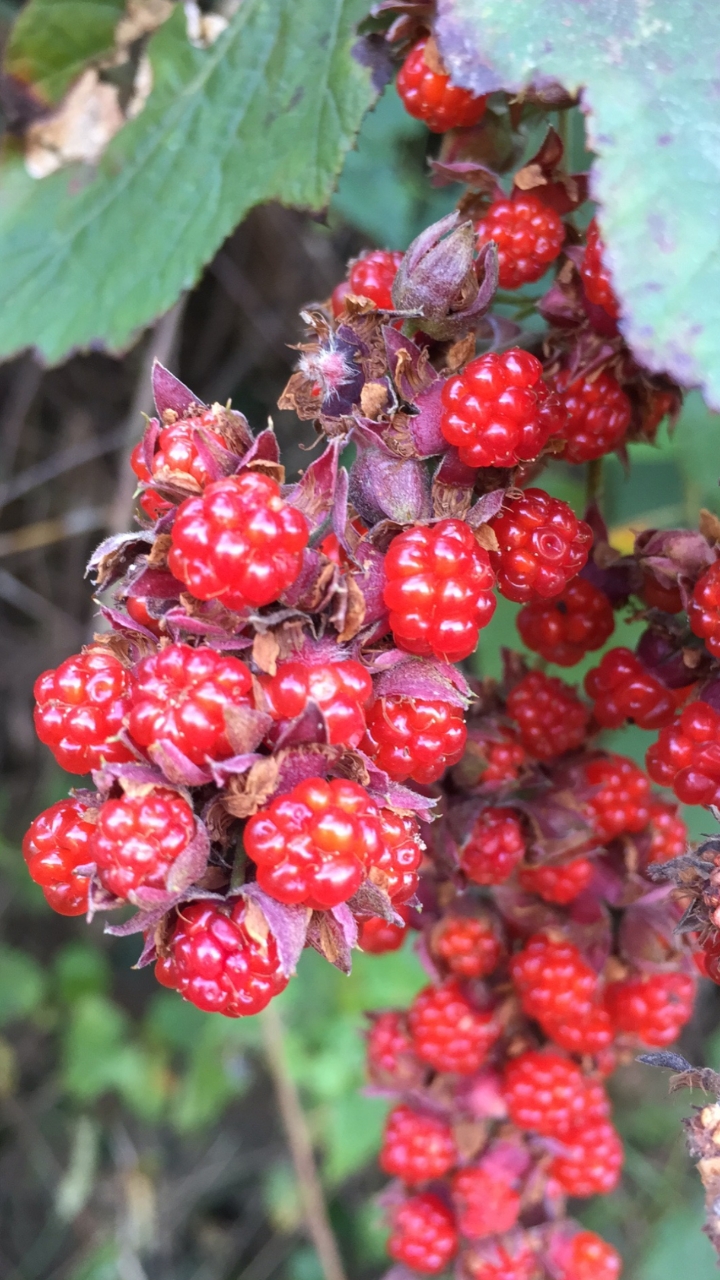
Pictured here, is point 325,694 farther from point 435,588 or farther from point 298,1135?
point 298,1135

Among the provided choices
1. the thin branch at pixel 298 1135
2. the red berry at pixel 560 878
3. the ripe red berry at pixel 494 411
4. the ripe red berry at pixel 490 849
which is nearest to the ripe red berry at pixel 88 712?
the ripe red berry at pixel 494 411

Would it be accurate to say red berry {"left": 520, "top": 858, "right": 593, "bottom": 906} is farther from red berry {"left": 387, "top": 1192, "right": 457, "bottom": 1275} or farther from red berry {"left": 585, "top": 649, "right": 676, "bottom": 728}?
red berry {"left": 387, "top": 1192, "right": 457, "bottom": 1275}

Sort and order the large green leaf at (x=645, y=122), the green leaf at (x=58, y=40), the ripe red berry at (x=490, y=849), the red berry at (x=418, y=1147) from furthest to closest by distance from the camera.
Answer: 1. the green leaf at (x=58, y=40)
2. the red berry at (x=418, y=1147)
3. the ripe red berry at (x=490, y=849)
4. the large green leaf at (x=645, y=122)

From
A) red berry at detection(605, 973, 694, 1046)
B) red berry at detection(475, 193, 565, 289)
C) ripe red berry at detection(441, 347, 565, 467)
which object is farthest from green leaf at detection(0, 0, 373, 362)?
red berry at detection(605, 973, 694, 1046)

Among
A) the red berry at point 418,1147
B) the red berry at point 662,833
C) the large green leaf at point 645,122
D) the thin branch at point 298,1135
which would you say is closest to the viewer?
the large green leaf at point 645,122

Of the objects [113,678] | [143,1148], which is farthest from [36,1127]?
[113,678]

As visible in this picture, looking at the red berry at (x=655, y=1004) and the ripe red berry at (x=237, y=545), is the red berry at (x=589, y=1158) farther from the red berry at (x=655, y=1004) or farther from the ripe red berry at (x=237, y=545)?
the ripe red berry at (x=237, y=545)

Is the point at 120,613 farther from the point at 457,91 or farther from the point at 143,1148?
the point at 143,1148
